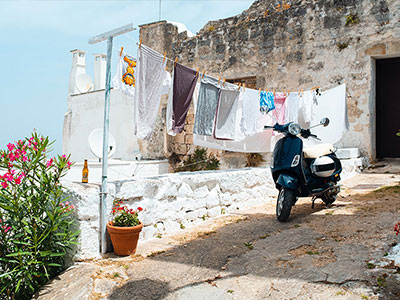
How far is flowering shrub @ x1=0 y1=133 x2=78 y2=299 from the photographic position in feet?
8.85

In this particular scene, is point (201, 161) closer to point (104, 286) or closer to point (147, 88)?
point (147, 88)

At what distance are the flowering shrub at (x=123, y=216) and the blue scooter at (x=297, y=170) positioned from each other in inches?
61.2

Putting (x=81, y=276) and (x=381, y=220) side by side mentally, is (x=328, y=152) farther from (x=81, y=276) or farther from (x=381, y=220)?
(x=81, y=276)

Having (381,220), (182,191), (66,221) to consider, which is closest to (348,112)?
(381,220)

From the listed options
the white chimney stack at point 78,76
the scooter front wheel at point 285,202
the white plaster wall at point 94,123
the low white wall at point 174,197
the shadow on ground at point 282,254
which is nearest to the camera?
the shadow on ground at point 282,254

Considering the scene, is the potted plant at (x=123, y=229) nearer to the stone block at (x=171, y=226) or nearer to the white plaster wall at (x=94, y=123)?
the stone block at (x=171, y=226)

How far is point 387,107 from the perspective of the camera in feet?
26.1

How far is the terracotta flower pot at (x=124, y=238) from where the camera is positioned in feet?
10.3

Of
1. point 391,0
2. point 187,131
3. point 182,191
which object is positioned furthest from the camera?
point 187,131

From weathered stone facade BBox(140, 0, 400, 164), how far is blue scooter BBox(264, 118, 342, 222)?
398cm

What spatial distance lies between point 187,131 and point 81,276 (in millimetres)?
7229

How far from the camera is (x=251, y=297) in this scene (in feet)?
7.61

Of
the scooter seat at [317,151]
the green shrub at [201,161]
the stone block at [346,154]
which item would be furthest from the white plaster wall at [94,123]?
the scooter seat at [317,151]

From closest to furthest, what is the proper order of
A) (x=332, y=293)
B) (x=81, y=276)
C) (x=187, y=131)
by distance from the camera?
(x=332, y=293) < (x=81, y=276) < (x=187, y=131)
